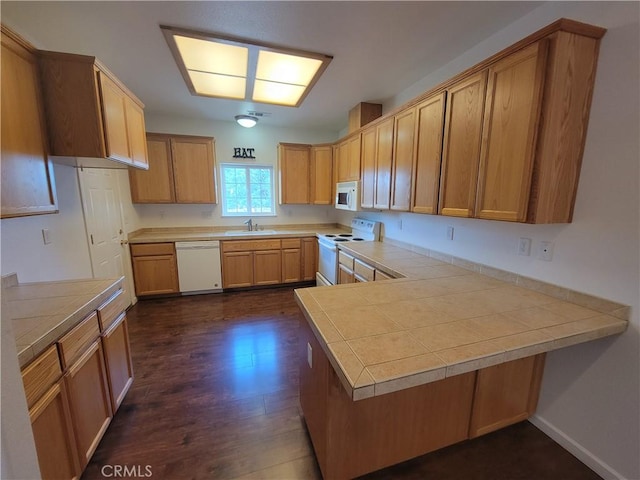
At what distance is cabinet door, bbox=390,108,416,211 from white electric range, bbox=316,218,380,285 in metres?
0.95

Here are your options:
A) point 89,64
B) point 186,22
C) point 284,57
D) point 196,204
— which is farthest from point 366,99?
point 196,204

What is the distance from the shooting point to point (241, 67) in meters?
2.39

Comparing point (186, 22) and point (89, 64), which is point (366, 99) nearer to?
point (186, 22)

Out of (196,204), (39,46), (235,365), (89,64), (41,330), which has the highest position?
(39,46)

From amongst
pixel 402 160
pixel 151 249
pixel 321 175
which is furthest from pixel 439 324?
pixel 151 249

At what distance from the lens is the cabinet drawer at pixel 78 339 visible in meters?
1.26

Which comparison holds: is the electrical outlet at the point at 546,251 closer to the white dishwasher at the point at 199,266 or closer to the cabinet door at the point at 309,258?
the cabinet door at the point at 309,258

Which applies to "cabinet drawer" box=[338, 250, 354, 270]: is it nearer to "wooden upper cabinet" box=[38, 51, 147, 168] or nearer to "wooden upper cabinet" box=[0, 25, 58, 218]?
"wooden upper cabinet" box=[38, 51, 147, 168]

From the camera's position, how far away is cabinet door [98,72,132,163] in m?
1.78

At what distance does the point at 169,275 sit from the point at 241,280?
3.26 feet

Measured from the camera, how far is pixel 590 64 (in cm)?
133

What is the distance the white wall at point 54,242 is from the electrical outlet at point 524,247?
321cm

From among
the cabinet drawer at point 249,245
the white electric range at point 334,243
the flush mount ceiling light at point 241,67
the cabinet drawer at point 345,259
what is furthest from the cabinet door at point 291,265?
the flush mount ceiling light at point 241,67

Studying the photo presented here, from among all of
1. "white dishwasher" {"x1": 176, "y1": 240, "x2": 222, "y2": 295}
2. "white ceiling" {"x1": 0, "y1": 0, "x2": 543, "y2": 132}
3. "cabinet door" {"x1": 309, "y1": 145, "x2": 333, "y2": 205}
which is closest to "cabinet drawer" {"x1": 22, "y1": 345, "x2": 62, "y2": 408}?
"white ceiling" {"x1": 0, "y1": 0, "x2": 543, "y2": 132}
